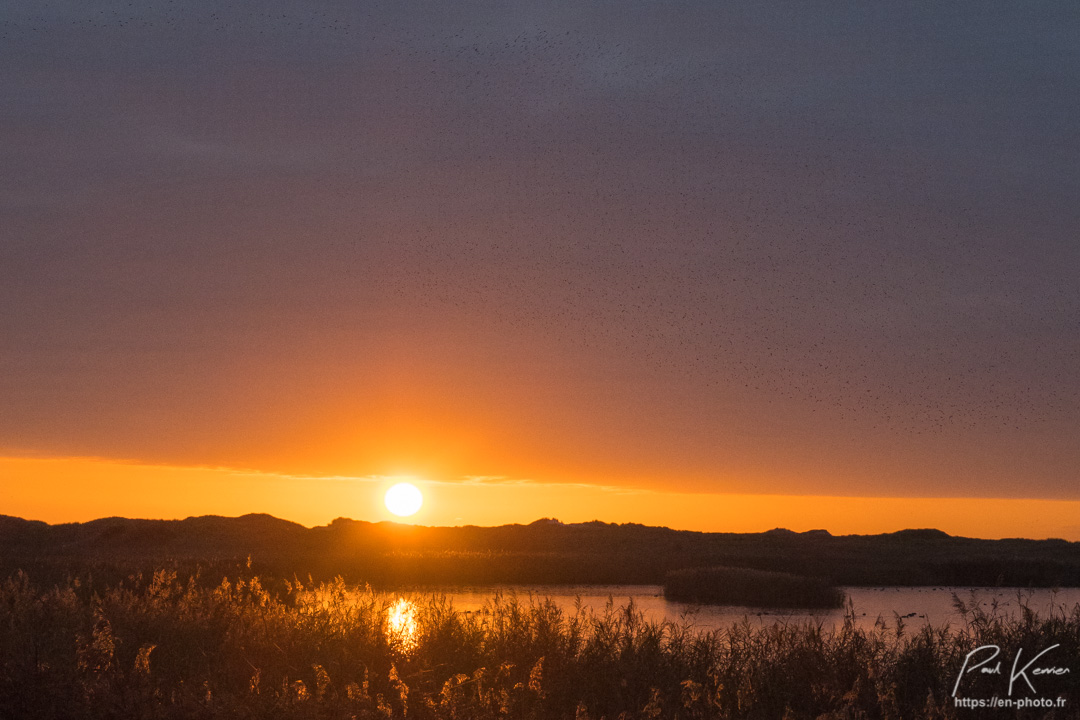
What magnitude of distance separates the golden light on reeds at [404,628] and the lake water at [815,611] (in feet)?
19.4

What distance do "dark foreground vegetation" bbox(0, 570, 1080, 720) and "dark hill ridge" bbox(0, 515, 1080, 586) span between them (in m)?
21.9

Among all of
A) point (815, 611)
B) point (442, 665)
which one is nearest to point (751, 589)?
point (815, 611)

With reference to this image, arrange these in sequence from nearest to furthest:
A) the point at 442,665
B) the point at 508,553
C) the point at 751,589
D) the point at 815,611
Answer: the point at 442,665
the point at 815,611
the point at 751,589
the point at 508,553

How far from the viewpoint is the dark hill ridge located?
46.1 metres

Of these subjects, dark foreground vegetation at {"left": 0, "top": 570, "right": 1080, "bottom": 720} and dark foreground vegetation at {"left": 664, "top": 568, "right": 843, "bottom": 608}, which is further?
dark foreground vegetation at {"left": 664, "top": 568, "right": 843, "bottom": 608}

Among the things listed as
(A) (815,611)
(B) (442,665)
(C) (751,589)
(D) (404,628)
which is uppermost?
(D) (404,628)

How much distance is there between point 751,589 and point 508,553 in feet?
71.3

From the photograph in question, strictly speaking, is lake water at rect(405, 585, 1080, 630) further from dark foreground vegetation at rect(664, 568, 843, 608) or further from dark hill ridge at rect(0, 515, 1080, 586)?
dark hill ridge at rect(0, 515, 1080, 586)

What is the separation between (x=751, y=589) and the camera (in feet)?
119

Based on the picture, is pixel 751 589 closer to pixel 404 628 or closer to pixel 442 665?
pixel 404 628

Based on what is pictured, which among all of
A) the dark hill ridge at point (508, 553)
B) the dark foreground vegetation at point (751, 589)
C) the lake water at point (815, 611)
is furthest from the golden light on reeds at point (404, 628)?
the dark hill ridge at point (508, 553)

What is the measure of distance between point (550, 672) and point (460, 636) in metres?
2.77

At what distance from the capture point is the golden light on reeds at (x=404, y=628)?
1441 centimetres

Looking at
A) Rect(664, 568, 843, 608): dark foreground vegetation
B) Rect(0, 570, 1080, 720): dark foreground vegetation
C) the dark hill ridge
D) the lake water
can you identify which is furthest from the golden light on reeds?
the dark hill ridge
